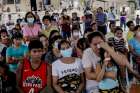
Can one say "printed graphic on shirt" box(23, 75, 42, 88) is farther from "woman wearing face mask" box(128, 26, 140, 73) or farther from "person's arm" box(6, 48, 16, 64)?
"woman wearing face mask" box(128, 26, 140, 73)

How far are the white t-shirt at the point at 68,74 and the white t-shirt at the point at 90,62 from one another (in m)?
0.12

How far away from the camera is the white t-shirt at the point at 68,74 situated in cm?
613

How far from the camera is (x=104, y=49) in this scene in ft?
19.3

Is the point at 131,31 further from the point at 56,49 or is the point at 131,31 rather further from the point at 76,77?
the point at 76,77

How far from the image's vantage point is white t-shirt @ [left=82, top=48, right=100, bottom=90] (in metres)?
6.14

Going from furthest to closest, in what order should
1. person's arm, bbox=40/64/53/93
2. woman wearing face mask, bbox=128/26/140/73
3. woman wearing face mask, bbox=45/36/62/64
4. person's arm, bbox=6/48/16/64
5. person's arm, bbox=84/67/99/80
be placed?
woman wearing face mask, bbox=128/26/140/73 → person's arm, bbox=6/48/16/64 → woman wearing face mask, bbox=45/36/62/64 → person's arm, bbox=40/64/53/93 → person's arm, bbox=84/67/99/80

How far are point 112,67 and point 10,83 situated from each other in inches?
58.5

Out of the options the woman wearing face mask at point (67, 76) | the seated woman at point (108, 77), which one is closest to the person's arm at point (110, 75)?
the seated woman at point (108, 77)

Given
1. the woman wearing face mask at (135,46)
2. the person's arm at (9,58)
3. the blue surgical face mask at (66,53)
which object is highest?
the blue surgical face mask at (66,53)

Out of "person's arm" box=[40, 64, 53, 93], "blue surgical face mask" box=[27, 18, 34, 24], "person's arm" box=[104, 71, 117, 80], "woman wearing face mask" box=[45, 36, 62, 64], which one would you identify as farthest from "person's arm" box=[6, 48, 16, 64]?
"person's arm" box=[104, 71, 117, 80]

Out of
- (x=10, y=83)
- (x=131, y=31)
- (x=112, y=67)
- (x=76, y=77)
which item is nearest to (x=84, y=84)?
(x=76, y=77)

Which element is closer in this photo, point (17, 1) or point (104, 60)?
point (104, 60)

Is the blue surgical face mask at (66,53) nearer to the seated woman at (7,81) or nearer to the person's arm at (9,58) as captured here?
the seated woman at (7,81)

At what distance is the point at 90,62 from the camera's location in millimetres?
6156
